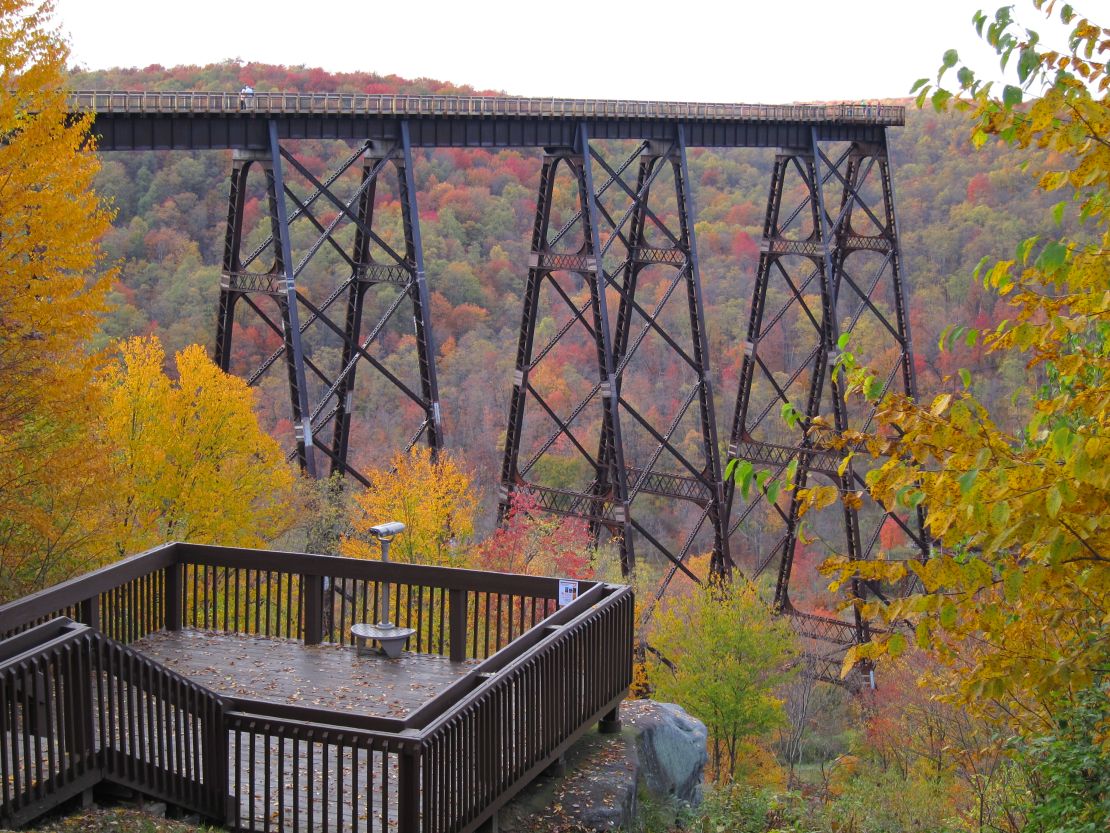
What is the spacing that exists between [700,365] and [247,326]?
34.3 metres

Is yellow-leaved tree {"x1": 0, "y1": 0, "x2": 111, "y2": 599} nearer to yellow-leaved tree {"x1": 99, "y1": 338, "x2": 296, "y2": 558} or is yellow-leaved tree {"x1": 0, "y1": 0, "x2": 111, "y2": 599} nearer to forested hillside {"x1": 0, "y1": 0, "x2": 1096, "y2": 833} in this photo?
forested hillside {"x1": 0, "y1": 0, "x2": 1096, "y2": 833}

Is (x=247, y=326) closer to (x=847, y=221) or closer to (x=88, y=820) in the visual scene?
(x=847, y=221)

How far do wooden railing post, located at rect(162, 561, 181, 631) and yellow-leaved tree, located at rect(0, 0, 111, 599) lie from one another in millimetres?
2596

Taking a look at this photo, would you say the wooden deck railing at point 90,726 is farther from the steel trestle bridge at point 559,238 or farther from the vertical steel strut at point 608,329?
the vertical steel strut at point 608,329

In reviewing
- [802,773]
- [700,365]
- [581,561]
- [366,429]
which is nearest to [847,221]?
[700,365]

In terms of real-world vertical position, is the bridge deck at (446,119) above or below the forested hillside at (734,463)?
above

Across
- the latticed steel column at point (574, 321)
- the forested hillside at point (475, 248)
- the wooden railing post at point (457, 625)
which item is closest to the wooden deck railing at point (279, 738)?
the wooden railing post at point (457, 625)

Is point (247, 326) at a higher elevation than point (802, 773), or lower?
higher

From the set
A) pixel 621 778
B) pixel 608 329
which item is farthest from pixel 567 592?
pixel 608 329

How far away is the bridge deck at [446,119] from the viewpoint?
16.5 m

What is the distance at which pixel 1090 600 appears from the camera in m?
5.05

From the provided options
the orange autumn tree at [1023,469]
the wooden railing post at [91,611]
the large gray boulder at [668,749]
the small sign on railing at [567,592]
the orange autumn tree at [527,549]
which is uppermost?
the orange autumn tree at [1023,469]

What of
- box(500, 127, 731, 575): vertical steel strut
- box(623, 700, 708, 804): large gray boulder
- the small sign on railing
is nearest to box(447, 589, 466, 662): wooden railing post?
the small sign on railing

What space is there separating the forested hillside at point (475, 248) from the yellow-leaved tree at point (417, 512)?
19259mm
